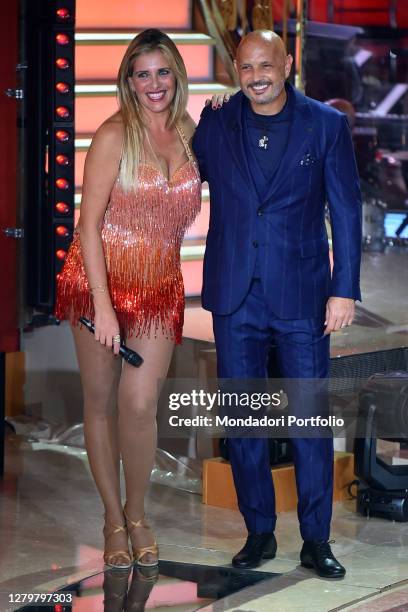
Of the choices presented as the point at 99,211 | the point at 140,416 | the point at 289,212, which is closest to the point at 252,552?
the point at 140,416

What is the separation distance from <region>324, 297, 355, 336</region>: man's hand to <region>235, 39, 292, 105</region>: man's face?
68cm

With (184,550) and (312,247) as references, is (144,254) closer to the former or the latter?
(312,247)

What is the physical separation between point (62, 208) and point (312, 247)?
168 cm

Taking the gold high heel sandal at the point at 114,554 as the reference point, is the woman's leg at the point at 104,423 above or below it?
above

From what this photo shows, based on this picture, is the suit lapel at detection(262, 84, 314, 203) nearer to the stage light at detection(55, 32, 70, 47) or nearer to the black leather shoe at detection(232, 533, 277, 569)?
the black leather shoe at detection(232, 533, 277, 569)

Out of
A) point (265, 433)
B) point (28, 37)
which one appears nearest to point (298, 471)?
point (265, 433)

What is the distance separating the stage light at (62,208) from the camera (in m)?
5.41

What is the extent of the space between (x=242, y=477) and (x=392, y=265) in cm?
234

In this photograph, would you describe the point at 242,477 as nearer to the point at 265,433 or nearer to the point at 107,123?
the point at 265,433

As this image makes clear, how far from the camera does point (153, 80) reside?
389cm

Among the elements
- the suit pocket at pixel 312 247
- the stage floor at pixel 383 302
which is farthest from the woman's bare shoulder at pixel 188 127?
the stage floor at pixel 383 302

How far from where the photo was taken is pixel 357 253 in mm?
4035

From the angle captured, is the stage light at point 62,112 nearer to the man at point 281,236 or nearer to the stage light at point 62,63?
the stage light at point 62,63

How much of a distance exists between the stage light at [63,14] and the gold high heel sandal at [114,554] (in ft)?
7.51
